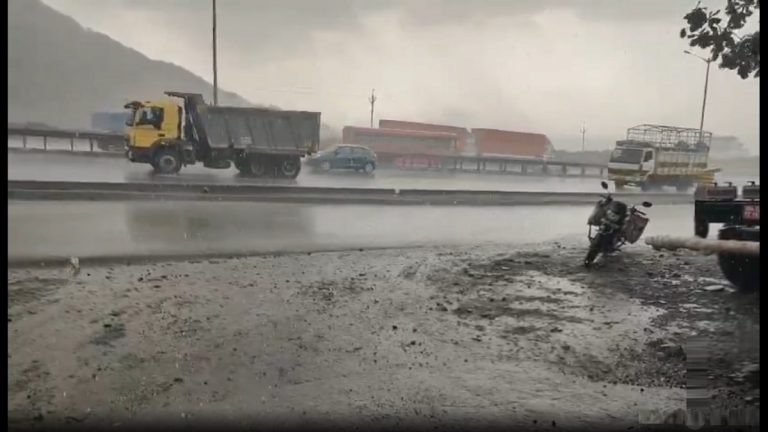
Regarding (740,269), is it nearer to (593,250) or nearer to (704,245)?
(704,245)

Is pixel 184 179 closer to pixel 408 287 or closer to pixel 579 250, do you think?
pixel 408 287

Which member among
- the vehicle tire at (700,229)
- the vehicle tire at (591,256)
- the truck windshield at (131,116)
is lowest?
the vehicle tire at (591,256)

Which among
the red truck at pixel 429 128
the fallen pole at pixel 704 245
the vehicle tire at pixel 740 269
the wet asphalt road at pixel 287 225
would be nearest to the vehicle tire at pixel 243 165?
the wet asphalt road at pixel 287 225

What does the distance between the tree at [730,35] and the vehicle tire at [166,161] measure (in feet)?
6.96

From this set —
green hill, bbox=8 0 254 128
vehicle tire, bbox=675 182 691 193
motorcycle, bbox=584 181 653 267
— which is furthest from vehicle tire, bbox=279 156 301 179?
vehicle tire, bbox=675 182 691 193

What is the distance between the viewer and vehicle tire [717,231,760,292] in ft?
6.35

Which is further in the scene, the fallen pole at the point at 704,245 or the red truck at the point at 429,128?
the red truck at the point at 429,128

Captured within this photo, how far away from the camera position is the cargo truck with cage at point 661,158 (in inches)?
86.6

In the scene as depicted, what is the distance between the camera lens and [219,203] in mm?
2439

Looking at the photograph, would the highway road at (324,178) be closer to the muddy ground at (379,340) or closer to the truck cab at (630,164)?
the truck cab at (630,164)

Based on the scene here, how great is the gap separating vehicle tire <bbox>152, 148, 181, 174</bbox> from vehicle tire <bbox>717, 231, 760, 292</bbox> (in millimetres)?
2235

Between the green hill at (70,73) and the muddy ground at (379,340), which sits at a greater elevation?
the green hill at (70,73)

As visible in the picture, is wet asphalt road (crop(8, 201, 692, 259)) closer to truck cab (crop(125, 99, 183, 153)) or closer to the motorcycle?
the motorcycle

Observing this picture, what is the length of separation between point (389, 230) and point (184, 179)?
94cm
